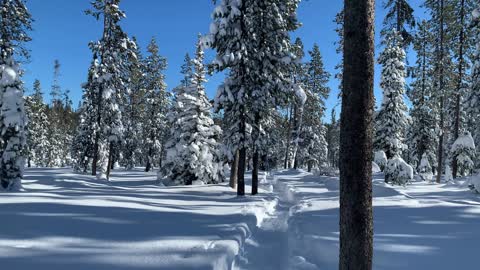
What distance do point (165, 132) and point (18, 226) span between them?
135ft

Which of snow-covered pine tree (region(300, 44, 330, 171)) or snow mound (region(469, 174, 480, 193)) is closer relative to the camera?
snow mound (region(469, 174, 480, 193))

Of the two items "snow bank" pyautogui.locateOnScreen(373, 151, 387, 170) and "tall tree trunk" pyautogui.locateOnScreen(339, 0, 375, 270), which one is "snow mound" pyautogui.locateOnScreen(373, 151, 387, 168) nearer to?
"snow bank" pyautogui.locateOnScreen(373, 151, 387, 170)

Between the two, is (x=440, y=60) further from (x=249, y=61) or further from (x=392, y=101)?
(x=249, y=61)

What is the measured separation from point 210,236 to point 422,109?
29.1 meters

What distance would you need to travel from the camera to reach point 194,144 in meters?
24.3

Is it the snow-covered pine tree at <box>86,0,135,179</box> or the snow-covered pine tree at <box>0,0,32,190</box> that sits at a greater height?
the snow-covered pine tree at <box>86,0,135,179</box>

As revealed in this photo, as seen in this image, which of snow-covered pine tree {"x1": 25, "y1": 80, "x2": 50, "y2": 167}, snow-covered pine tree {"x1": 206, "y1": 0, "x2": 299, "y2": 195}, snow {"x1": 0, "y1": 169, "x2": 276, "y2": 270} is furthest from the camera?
snow-covered pine tree {"x1": 25, "y1": 80, "x2": 50, "y2": 167}

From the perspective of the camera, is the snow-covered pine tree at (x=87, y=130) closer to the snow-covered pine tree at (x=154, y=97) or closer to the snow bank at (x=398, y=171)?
the snow-covered pine tree at (x=154, y=97)

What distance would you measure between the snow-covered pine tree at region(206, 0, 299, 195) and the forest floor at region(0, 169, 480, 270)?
218 inches

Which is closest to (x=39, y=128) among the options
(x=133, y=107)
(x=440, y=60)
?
(x=133, y=107)

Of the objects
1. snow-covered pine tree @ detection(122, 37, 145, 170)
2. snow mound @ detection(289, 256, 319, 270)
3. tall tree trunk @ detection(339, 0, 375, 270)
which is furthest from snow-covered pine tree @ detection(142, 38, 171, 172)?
tall tree trunk @ detection(339, 0, 375, 270)

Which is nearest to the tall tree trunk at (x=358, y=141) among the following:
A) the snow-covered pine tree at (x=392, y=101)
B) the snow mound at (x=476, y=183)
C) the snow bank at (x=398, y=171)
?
the snow mound at (x=476, y=183)

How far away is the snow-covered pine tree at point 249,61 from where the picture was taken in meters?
16.8

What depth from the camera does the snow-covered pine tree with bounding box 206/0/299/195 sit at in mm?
16766
